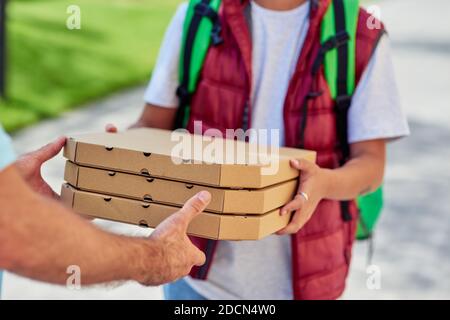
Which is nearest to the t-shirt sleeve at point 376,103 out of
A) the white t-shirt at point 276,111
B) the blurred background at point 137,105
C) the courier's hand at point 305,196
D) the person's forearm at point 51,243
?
the white t-shirt at point 276,111

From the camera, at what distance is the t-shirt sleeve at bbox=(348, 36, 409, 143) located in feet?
9.74

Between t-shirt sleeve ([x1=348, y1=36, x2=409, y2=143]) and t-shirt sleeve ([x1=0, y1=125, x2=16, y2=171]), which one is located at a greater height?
t-shirt sleeve ([x1=0, y1=125, x2=16, y2=171])

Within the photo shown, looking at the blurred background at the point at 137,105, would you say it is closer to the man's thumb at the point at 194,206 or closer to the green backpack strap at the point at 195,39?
the man's thumb at the point at 194,206

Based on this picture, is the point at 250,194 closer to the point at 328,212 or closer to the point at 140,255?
the point at 140,255

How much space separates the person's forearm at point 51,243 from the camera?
1.90m

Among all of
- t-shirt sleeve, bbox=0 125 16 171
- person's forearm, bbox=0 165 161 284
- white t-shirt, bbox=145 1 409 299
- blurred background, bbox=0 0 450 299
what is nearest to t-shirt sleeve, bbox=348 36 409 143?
white t-shirt, bbox=145 1 409 299

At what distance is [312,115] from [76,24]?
0.91 m

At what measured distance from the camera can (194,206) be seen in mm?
2381

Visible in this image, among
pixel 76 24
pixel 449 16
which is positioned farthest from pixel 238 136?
pixel 449 16

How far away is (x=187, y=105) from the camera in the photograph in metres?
3.11

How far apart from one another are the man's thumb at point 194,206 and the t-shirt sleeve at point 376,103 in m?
0.75

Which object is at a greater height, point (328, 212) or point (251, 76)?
point (251, 76)

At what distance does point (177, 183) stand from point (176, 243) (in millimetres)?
185

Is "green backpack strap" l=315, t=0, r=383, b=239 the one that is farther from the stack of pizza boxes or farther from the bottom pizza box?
the bottom pizza box
